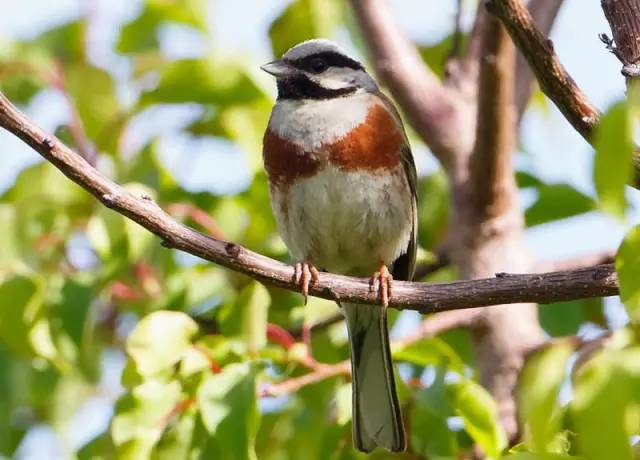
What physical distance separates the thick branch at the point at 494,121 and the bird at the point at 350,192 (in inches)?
13.9

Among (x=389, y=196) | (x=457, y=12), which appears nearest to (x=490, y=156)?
Result: (x=389, y=196)

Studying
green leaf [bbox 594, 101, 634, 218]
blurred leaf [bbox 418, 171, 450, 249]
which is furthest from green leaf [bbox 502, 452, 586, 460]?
blurred leaf [bbox 418, 171, 450, 249]

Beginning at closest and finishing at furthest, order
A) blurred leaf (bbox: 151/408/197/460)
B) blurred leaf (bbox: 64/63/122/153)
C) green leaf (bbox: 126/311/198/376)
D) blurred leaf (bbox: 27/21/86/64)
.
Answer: blurred leaf (bbox: 151/408/197/460) < green leaf (bbox: 126/311/198/376) < blurred leaf (bbox: 64/63/122/153) < blurred leaf (bbox: 27/21/86/64)

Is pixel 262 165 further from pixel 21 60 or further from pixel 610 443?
pixel 610 443

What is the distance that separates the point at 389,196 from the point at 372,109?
407 millimetres

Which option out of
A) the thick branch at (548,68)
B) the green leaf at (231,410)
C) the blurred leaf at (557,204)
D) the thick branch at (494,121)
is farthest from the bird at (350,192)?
the thick branch at (548,68)

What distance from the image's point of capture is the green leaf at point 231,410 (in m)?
2.98

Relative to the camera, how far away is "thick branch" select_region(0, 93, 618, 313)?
9.60 feet

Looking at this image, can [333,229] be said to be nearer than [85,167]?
No

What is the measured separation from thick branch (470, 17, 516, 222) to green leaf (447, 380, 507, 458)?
136 cm

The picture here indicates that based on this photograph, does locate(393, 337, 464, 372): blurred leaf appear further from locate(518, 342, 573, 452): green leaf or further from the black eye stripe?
locate(518, 342, 573, 452): green leaf

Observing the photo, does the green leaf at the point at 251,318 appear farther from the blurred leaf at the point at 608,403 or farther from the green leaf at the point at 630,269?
the blurred leaf at the point at 608,403

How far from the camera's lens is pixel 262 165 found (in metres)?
4.86

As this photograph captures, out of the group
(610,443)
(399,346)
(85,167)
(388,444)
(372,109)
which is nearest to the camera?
(610,443)
